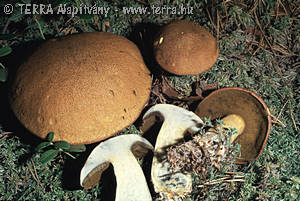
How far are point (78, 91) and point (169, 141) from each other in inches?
36.0

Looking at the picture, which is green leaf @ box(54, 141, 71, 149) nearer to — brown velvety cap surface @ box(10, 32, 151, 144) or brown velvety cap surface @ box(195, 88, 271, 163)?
brown velvety cap surface @ box(10, 32, 151, 144)

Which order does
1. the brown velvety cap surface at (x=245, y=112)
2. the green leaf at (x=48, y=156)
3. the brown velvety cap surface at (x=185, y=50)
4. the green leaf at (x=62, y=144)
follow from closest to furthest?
the green leaf at (x=62, y=144) → the green leaf at (x=48, y=156) → the brown velvety cap surface at (x=185, y=50) → the brown velvety cap surface at (x=245, y=112)

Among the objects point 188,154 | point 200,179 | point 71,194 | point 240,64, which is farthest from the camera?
point 240,64

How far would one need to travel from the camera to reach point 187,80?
2715mm

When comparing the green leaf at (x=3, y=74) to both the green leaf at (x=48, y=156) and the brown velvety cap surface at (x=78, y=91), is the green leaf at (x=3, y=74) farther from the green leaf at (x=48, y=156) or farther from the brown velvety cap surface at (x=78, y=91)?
the green leaf at (x=48, y=156)

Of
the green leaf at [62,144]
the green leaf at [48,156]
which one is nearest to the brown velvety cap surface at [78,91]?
the green leaf at [62,144]

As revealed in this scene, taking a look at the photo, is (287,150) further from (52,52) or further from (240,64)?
(52,52)

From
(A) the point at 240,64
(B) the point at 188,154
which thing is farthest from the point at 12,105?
(A) the point at 240,64

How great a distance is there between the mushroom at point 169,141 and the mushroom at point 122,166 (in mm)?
117

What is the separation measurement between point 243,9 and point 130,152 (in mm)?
1979

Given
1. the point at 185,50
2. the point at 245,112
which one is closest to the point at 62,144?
the point at 185,50

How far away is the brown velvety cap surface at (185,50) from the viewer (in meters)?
2.12

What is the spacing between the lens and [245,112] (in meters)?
2.39

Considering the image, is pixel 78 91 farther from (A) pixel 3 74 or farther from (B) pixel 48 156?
(A) pixel 3 74
